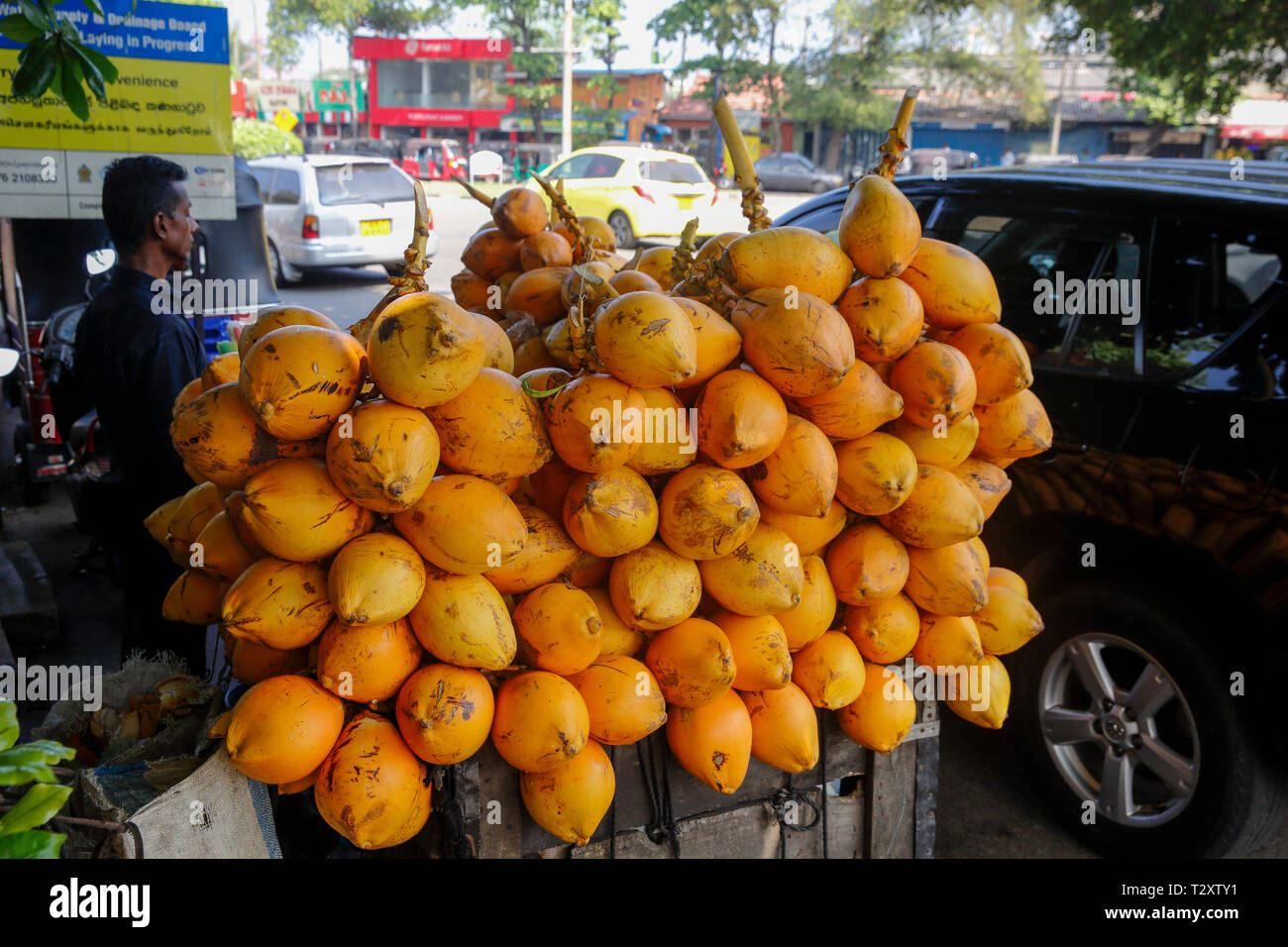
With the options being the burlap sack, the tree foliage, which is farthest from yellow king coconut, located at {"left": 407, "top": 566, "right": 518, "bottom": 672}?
the tree foliage

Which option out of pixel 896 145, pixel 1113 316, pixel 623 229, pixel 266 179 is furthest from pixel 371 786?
pixel 623 229

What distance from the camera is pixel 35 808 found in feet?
3.30

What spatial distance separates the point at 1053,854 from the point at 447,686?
2.27 metres

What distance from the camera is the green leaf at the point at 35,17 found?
190 centimetres

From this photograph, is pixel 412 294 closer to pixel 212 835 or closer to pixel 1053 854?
pixel 212 835

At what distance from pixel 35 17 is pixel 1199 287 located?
3.09 m

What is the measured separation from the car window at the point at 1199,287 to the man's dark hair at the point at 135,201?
318cm

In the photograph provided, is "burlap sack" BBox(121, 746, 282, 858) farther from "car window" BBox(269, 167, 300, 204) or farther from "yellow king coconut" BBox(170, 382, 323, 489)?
"car window" BBox(269, 167, 300, 204)

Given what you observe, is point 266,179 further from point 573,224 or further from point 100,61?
point 573,224

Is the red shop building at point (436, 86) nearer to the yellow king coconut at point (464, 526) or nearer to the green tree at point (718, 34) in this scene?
the green tree at point (718, 34)

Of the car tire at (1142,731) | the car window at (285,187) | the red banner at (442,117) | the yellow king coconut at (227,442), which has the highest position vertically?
the red banner at (442,117)

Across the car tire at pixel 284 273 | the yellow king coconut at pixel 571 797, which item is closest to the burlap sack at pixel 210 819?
the yellow king coconut at pixel 571 797
